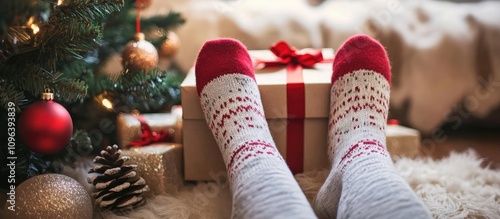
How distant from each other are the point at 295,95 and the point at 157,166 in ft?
0.86

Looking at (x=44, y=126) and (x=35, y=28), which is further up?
(x=35, y=28)

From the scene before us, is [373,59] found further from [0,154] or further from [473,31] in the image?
[0,154]

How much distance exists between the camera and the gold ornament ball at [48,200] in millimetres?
659

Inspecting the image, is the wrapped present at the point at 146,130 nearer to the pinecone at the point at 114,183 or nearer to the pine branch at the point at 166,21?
the pinecone at the point at 114,183

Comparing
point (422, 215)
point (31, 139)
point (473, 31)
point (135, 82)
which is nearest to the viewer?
point (422, 215)

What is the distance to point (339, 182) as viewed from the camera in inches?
28.0

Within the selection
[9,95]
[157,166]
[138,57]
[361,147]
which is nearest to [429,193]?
[361,147]

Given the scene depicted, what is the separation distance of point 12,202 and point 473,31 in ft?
3.35

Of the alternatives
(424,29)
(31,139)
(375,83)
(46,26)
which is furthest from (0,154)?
(424,29)

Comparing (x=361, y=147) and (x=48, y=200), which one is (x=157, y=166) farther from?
(x=361, y=147)

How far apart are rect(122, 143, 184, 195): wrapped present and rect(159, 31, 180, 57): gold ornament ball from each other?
27cm

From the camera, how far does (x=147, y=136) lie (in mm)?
900

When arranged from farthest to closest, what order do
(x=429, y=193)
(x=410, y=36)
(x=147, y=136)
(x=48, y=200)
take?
(x=410, y=36) → (x=147, y=136) → (x=429, y=193) → (x=48, y=200)

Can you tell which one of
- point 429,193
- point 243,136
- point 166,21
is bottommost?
point 429,193
